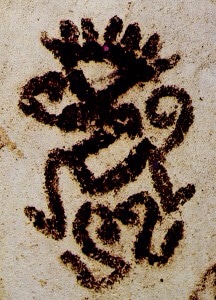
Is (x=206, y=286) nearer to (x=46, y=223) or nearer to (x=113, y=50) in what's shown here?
(x=46, y=223)

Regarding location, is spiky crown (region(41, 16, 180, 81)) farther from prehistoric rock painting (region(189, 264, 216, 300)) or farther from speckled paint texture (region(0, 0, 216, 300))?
prehistoric rock painting (region(189, 264, 216, 300))

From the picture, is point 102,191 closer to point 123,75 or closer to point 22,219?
point 22,219

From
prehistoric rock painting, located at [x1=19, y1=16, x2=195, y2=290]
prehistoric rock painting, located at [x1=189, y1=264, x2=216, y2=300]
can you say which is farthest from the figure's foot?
prehistoric rock painting, located at [x1=189, y1=264, x2=216, y2=300]

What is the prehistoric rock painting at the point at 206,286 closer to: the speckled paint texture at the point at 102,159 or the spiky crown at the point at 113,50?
the speckled paint texture at the point at 102,159

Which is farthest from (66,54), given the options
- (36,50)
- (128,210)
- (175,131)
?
(128,210)

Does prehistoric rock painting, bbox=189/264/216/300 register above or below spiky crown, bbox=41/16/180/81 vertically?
below

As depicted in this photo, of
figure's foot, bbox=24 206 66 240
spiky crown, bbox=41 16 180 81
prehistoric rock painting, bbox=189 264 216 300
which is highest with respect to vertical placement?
spiky crown, bbox=41 16 180 81

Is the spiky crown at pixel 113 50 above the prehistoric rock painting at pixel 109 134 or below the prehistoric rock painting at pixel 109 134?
above

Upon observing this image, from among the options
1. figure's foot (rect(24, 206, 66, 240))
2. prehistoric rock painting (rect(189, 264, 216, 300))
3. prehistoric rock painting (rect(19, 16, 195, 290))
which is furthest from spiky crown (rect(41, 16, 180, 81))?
prehistoric rock painting (rect(189, 264, 216, 300))

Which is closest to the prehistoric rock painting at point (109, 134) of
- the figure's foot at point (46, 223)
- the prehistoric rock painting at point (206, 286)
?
the figure's foot at point (46, 223)
